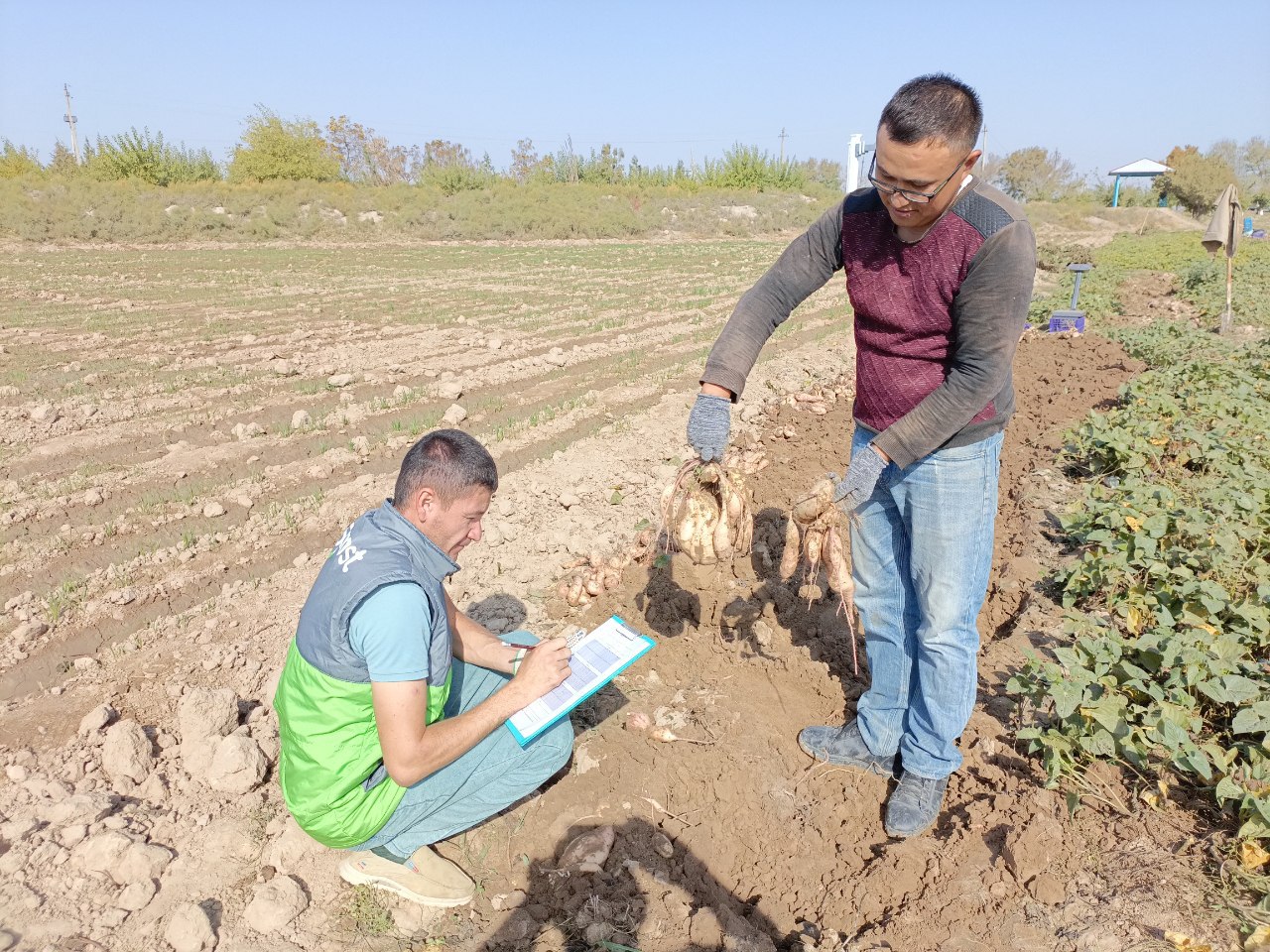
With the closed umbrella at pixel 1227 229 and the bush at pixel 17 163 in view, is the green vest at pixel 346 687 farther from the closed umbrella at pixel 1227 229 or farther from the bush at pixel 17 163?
the bush at pixel 17 163

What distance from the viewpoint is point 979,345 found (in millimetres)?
2268

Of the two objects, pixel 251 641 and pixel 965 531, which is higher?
pixel 965 531

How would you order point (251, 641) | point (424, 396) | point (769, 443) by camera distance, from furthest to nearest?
1. point (424, 396)
2. point (769, 443)
3. point (251, 641)

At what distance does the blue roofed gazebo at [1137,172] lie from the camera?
50.3 m

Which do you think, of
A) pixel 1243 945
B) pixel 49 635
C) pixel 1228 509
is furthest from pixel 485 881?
pixel 1228 509

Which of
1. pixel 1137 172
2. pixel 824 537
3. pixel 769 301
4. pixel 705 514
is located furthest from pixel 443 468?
pixel 1137 172

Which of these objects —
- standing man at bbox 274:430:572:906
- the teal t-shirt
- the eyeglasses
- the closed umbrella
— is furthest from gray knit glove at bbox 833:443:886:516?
the closed umbrella

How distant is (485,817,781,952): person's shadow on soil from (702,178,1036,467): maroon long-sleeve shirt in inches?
63.4

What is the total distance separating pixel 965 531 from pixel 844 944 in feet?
4.47

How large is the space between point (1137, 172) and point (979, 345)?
6662 centimetres

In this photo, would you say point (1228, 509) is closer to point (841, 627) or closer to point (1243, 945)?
point (841, 627)

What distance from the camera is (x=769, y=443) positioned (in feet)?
23.1

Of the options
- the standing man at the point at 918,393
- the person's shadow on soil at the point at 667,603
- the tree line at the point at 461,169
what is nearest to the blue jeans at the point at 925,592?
the standing man at the point at 918,393

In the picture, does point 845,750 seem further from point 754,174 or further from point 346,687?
point 754,174
